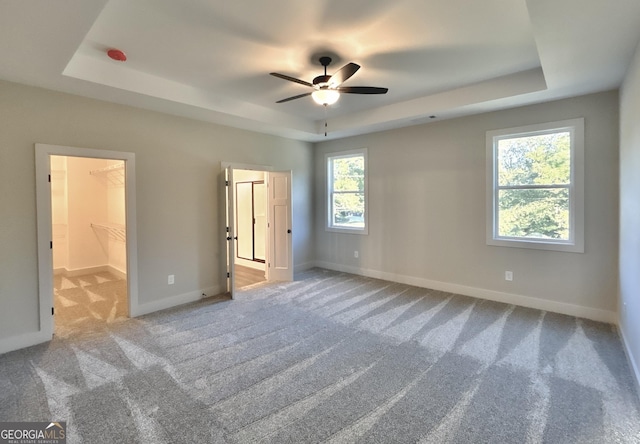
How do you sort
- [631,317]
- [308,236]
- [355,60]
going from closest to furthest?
[631,317] < [355,60] < [308,236]

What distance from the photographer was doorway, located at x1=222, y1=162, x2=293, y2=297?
4797mm

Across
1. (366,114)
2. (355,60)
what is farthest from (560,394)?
(366,114)

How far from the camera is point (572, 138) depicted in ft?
12.5

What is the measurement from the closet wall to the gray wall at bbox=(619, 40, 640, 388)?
712cm

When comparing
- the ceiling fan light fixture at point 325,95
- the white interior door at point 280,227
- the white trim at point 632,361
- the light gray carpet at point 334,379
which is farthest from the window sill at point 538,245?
the white interior door at point 280,227

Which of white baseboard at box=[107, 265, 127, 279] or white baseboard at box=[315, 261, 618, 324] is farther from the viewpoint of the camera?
white baseboard at box=[107, 265, 127, 279]

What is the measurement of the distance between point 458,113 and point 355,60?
1.99m

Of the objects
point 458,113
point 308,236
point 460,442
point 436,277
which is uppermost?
point 458,113

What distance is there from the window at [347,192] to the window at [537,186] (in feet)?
7.17

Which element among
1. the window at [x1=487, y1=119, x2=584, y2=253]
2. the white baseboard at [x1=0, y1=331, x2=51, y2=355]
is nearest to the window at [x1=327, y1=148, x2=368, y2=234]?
the window at [x1=487, y1=119, x2=584, y2=253]

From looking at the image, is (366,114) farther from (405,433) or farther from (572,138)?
(405,433)

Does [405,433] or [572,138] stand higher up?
[572,138]

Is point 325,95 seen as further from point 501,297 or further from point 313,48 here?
point 501,297

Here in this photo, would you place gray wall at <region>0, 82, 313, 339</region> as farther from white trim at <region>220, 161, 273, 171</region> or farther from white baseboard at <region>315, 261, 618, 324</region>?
white baseboard at <region>315, 261, 618, 324</region>
